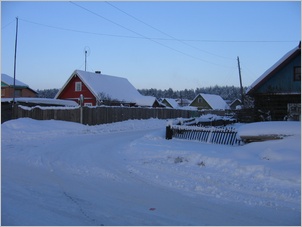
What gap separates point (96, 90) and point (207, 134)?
89.6ft

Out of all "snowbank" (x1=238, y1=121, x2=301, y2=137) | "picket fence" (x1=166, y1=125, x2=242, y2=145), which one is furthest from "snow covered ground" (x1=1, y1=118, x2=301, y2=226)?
"picket fence" (x1=166, y1=125, x2=242, y2=145)

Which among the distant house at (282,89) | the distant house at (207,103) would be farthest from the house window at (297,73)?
the distant house at (207,103)

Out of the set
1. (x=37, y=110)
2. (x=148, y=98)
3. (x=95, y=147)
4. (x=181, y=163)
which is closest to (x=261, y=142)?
(x=181, y=163)

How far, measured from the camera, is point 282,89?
22.6 metres

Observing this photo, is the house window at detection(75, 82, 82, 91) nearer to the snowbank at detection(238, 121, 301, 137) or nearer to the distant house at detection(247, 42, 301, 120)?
the distant house at detection(247, 42, 301, 120)

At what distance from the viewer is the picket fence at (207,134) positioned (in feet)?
47.9

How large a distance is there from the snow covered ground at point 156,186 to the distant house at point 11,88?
130ft

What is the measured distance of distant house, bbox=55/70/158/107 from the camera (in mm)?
41156

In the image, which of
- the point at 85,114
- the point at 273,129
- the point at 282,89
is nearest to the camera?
the point at 273,129

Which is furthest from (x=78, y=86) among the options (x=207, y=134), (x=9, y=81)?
(x=207, y=134)

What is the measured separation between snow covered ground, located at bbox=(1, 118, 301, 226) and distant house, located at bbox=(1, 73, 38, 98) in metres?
39.5

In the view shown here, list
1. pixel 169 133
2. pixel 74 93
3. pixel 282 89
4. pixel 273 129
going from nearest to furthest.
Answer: pixel 273 129 < pixel 169 133 < pixel 282 89 < pixel 74 93

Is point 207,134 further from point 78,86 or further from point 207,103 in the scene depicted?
point 207,103

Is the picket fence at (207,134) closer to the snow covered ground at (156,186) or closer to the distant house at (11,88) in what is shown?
the snow covered ground at (156,186)
